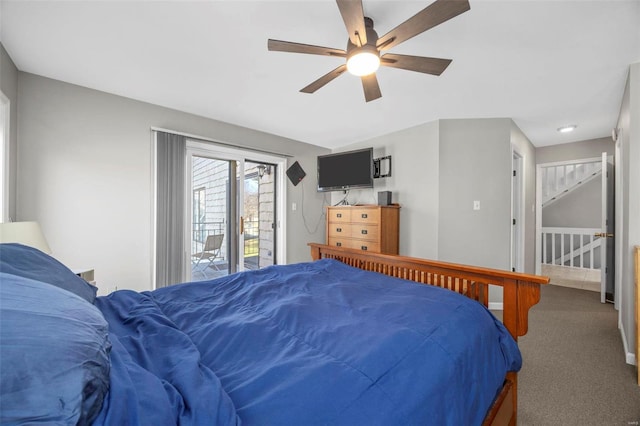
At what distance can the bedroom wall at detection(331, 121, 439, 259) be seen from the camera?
346 centimetres

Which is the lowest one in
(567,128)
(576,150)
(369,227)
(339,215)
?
(369,227)

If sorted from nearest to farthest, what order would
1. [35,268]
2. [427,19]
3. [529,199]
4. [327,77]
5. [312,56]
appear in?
1. [35,268]
2. [427,19]
3. [327,77]
4. [312,56]
5. [529,199]

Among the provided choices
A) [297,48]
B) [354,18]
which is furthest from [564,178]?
[297,48]

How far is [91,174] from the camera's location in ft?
8.50

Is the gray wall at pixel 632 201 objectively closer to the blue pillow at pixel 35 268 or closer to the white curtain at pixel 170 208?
the blue pillow at pixel 35 268

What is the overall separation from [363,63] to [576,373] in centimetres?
270

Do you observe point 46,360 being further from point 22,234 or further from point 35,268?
point 22,234

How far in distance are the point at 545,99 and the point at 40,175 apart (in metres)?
4.94

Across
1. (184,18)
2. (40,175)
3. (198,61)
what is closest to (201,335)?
(184,18)

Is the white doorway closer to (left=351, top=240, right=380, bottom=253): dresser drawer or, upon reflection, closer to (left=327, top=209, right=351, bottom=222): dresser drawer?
(left=351, top=240, right=380, bottom=253): dresser drawer

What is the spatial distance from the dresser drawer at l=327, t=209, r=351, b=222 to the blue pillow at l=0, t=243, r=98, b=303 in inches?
124

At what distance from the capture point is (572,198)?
5.47 m

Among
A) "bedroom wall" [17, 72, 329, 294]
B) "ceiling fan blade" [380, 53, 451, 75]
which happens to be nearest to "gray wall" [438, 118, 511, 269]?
"ceiling fan blade" [380, 53, 451, 75]

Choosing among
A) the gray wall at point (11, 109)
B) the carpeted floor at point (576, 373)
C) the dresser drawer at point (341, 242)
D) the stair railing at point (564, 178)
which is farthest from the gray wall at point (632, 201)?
the gray wall at point (11, 109)
